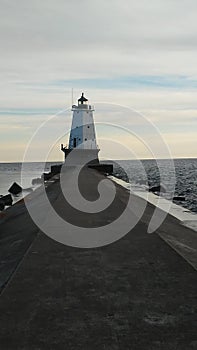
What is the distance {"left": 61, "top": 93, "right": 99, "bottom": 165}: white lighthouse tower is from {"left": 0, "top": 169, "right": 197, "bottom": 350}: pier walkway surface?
48041 millimetres

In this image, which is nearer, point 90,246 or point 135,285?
point 135,285

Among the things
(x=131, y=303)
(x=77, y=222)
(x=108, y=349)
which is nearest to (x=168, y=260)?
(x=131, y=303)

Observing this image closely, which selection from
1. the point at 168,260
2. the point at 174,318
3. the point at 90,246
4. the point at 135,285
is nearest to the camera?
the point at 174,318

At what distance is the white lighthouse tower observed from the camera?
55062 mm

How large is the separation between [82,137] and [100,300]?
50.9m

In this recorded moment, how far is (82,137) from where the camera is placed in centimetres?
5503

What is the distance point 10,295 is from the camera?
471 cm

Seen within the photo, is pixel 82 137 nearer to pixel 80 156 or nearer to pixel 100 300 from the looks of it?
pixel 80 156

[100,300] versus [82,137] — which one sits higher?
[82,137]

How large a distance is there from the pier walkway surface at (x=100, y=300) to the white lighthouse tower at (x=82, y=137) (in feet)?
158

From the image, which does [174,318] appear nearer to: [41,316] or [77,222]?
[41,316]

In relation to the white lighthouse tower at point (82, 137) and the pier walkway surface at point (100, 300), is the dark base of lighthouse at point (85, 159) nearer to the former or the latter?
the white lighthouse tower at point (82, 137)

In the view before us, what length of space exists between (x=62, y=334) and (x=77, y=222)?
6399 millimetres

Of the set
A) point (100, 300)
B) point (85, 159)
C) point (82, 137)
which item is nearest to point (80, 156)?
point (85, 159)
